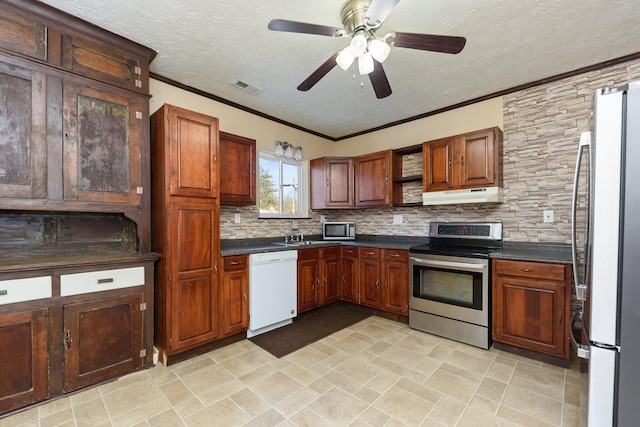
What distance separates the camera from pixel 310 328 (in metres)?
3.16

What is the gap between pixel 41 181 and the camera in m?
1.93

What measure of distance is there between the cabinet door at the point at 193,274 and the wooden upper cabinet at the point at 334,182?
192cm

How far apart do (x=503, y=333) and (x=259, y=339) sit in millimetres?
2393

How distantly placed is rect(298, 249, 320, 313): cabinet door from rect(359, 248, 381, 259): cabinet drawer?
23.3 inches

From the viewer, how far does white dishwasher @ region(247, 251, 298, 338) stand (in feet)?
9.55

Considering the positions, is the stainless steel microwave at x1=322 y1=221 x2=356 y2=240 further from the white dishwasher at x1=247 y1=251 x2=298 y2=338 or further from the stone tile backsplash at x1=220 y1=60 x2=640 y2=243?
the stone tile backsplash at x1=220 y1=60 x2=640 y2=243

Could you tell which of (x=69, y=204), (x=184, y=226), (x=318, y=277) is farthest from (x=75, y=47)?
(x=318, y=277)

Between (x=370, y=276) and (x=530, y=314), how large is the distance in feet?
5.51

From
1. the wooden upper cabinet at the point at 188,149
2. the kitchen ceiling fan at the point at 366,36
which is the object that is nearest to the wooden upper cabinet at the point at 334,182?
the wooden upper cabinet at the point at 188,149

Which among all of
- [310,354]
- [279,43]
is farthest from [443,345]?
[279,43]

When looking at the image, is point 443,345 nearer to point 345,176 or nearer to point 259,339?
point 259,339

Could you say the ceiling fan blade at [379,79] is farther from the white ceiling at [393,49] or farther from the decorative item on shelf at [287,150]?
the decorative item on shelf at [287,150]

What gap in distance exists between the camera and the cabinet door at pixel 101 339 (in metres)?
1.96

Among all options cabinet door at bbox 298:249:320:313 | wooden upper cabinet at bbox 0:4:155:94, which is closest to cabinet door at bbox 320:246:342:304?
cabinet door at bbox 298:249:320:313
